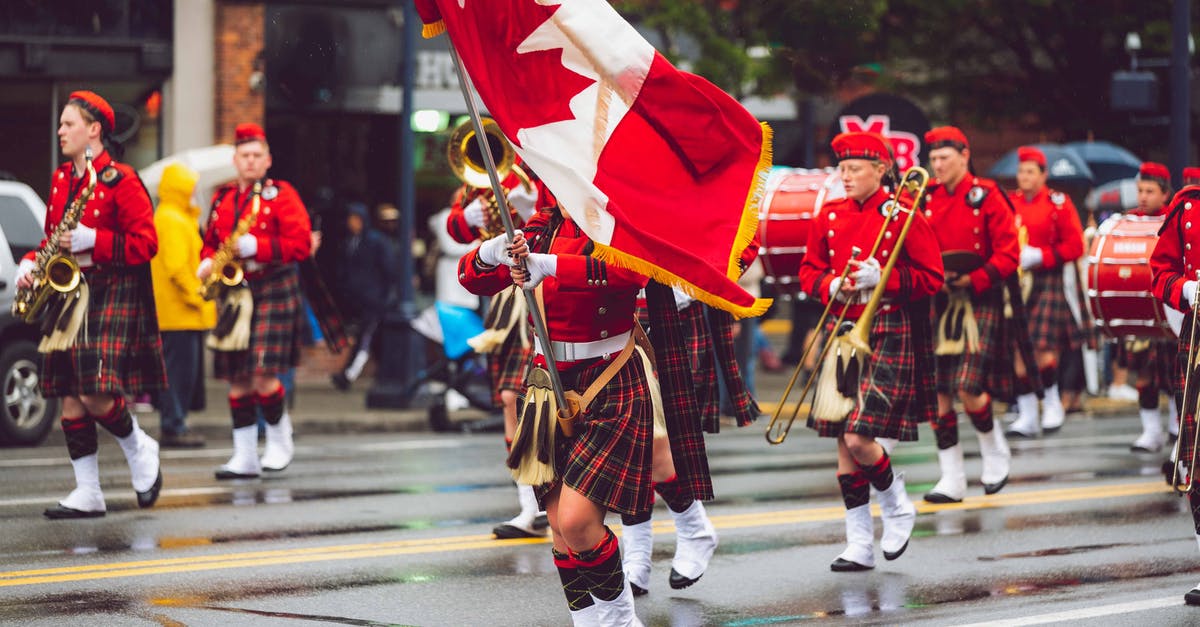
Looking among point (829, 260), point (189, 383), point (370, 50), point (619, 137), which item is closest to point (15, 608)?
point (619, 137)

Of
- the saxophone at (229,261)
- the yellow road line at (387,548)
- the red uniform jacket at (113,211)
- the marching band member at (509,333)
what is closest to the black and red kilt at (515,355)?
the marching band member at (509,333)

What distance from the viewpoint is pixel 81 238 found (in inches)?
367

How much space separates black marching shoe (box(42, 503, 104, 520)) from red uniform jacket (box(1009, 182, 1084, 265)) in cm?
732

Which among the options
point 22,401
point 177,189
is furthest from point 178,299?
point 22,401

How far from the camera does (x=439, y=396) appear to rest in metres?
15.2

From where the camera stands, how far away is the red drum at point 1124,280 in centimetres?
1120

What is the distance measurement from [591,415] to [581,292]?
0.41 meters

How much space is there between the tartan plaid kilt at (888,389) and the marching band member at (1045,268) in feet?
14.7

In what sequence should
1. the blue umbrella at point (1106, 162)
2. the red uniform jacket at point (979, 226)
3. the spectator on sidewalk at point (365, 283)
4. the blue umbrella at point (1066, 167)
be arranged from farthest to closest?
the blue umbrella at point (1106, 162) → the blue umbrella at point (1066, 167) → the spectator on sidewalk at point (365, 283) → the red uniform jacket at point (979, 226)

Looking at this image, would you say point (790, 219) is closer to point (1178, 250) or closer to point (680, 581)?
point (1178, 250)

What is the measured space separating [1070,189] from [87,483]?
43.3 ft

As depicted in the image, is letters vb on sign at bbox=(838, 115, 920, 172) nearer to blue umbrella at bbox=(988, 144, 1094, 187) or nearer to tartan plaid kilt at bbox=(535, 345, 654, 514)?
blue umbrella at bbox=(988, 144, 1094, 187)

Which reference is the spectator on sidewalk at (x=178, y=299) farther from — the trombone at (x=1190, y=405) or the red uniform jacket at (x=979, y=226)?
the trombone at (x=1190, y=405)

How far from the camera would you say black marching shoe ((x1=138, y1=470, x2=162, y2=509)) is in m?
9.91
